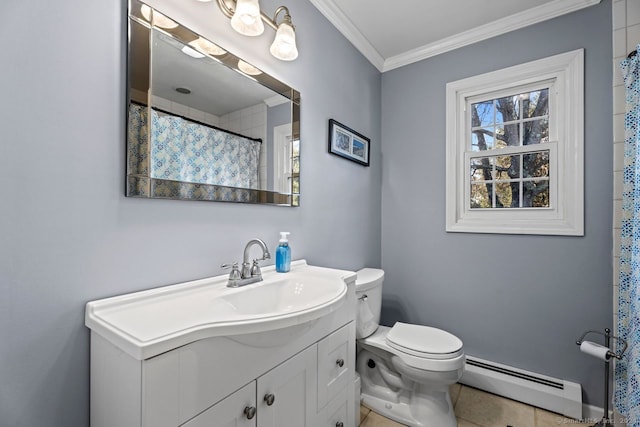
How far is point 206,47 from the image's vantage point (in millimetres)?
1142

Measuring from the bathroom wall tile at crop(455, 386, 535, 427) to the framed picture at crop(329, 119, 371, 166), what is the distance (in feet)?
5.71

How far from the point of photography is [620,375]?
1.46 meters

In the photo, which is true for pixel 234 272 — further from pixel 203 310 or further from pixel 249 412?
pixel 249 412

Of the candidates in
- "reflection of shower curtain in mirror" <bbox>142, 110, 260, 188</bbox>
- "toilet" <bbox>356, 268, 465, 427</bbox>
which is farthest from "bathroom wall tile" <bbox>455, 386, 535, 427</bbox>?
"reflection of shower curtain in mirror" <bbox>142, 110, 260, 188</bbox>

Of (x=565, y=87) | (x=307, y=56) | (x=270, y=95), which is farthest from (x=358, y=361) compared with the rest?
(x=565, y=87)

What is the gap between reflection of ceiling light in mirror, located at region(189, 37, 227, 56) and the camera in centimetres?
111

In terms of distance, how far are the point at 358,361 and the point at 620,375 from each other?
136 centimetres

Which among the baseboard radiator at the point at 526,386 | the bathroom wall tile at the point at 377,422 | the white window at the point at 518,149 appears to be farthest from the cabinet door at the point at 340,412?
the white window at the point at 518,149

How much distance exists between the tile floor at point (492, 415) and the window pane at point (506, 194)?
4.23ft

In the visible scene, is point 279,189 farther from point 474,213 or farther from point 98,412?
point 474,213

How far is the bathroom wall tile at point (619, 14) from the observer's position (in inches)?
63.3

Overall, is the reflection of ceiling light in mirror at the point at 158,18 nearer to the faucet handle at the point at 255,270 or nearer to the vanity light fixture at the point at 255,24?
the vanity light fixture at the point at 255,24

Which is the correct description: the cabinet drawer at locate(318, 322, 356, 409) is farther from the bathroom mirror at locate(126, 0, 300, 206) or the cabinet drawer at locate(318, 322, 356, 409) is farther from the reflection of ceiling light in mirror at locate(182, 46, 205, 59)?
the reflection of ceiling light in mirror at locate(182, 46, 205, 59)

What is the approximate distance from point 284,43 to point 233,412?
1.46 meters
